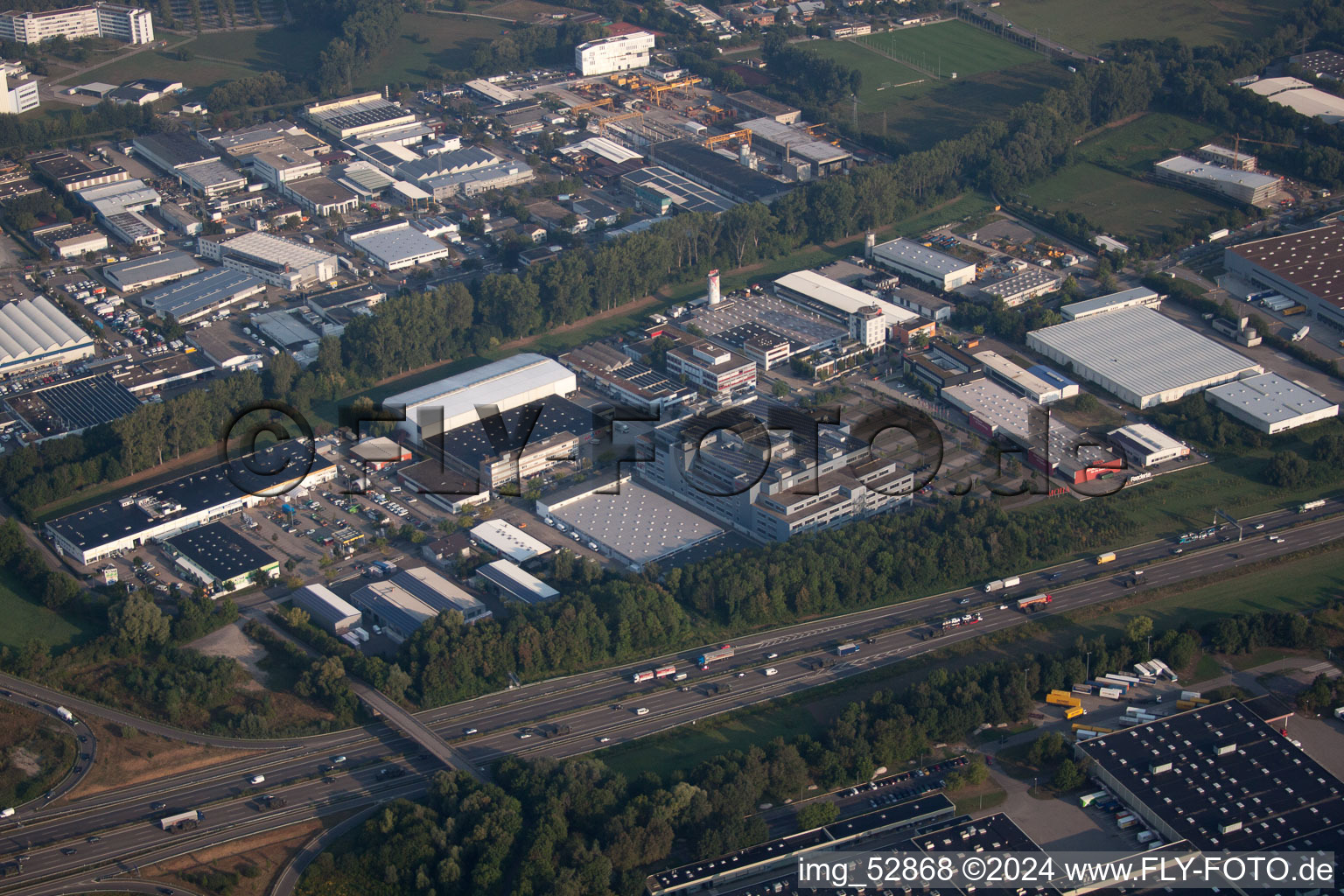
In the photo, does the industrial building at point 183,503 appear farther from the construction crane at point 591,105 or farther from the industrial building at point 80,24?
the industrial building at point 80,24

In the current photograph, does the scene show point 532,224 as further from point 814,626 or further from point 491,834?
point 491,834

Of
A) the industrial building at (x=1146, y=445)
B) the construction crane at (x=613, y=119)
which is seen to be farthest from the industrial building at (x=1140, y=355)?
the construction crane at (x=613, y=119)

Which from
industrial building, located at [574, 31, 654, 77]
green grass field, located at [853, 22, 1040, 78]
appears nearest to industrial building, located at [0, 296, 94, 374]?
industrial building, located at [574, 31, 654, 77]

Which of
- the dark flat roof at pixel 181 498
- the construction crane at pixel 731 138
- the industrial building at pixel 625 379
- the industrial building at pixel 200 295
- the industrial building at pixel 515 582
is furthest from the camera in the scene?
the construction crane at pixel 731 138

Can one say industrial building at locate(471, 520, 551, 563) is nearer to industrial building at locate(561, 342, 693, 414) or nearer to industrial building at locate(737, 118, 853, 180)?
industrial building at locate(561, 342, 693, 414)

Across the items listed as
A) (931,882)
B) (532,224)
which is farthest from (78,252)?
(931,882)

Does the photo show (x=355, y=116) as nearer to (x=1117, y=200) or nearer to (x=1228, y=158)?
(x=1117, y=200)

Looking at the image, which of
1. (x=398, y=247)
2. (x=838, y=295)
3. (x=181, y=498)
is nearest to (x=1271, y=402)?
(x=838, y=295)
